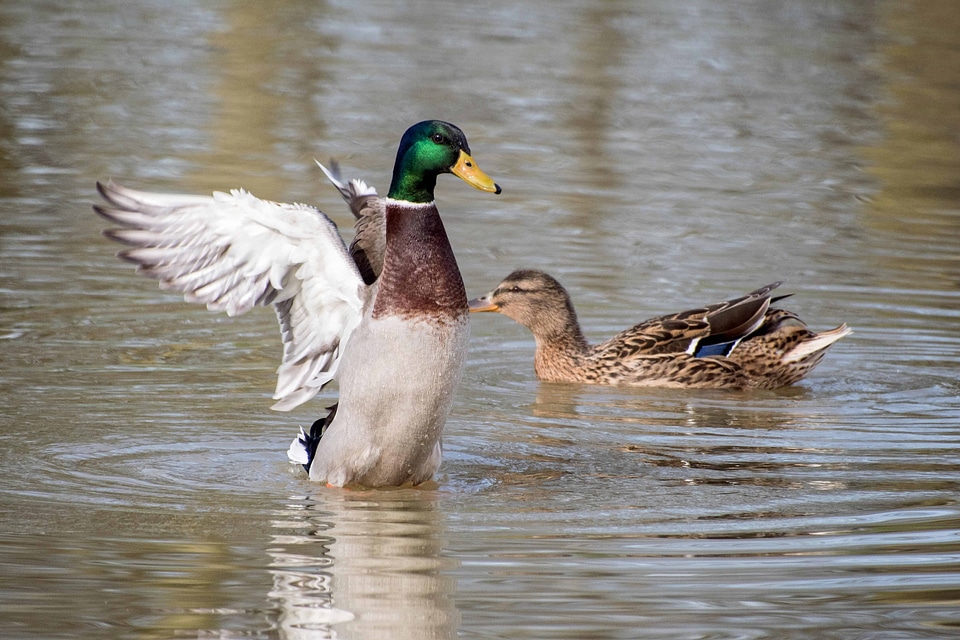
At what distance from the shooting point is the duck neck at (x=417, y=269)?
6996 mm

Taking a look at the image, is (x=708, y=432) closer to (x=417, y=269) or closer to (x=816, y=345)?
(x=816, y=345)

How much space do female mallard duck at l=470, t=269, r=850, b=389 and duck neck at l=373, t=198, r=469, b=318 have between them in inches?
125

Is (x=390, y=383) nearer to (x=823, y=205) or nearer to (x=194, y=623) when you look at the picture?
(x=194, y=623)

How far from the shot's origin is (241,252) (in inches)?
283

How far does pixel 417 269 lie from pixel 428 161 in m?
0.47

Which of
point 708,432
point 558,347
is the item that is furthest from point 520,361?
point 708,432

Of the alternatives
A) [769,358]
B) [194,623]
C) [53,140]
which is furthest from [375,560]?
[53,140]

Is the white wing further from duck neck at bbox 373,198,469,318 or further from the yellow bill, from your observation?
the yellow bill

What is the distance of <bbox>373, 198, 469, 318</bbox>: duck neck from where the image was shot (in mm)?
6996

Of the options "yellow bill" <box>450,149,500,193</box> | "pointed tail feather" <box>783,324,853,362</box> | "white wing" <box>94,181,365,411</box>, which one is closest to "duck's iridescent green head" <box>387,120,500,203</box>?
"yellow bill" <box>450,149,500,193</box>

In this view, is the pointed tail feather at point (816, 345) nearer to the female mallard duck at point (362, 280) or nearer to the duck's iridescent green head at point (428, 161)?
the female mallard duck at point (362, 280)

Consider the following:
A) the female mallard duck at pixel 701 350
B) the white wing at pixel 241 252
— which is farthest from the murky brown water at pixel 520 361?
the white wing at pixel 241 252

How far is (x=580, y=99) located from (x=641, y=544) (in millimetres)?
13271

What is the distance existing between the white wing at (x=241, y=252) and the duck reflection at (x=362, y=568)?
2.75 feet
